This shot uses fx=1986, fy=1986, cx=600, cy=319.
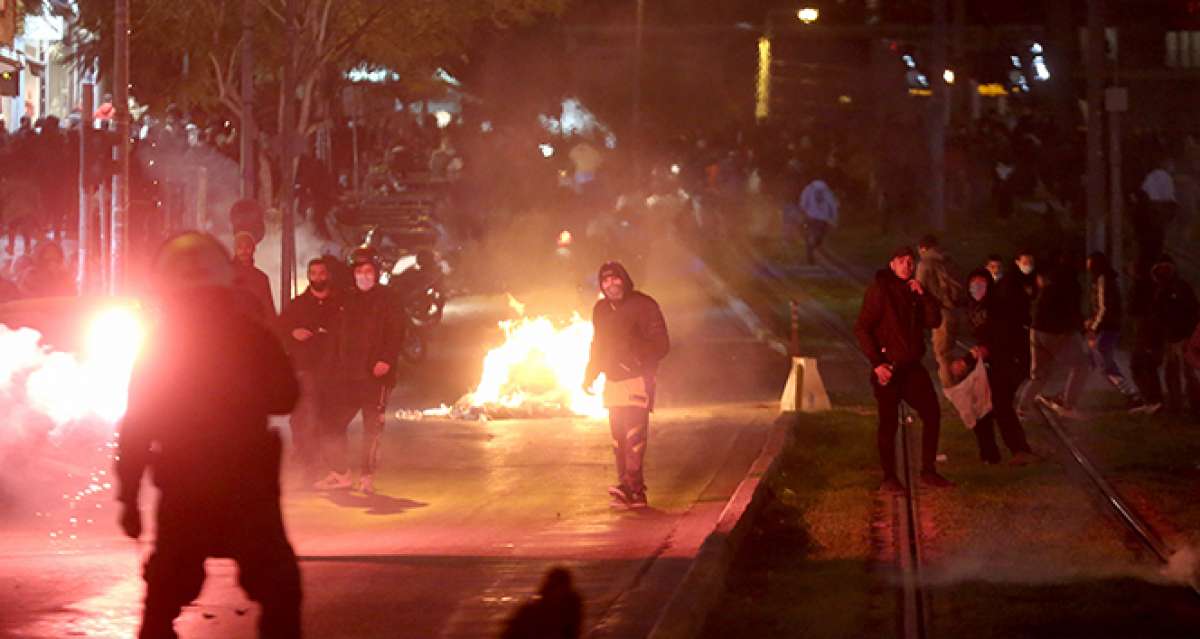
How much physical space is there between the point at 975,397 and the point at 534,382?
7.52 meters

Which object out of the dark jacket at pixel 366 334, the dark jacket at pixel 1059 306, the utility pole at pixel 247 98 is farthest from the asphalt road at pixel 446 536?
the utility pole at pixel 247 98

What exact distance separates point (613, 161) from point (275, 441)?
59.0 metres

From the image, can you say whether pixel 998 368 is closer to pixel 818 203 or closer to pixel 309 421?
pixel 309 421

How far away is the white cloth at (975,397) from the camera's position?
15305 mm

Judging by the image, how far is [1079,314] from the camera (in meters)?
19.2

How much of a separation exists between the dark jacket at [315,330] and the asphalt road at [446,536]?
3.21 ft

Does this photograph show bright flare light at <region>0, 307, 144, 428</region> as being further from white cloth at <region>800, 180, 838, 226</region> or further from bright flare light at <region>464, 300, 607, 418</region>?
white cloth at <region>800, 180, 838, 226</region>

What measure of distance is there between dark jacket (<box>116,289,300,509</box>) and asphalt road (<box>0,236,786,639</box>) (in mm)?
2369

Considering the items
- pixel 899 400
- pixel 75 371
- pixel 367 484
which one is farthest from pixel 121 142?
pixel 899 400

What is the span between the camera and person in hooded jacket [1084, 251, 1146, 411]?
2020 cm

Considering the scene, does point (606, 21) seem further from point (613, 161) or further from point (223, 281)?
point (223, 281)

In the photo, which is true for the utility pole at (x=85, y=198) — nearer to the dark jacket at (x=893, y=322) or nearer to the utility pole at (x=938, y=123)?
the dark jacket at (x=893, y=322)

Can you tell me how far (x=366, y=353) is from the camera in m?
14.2

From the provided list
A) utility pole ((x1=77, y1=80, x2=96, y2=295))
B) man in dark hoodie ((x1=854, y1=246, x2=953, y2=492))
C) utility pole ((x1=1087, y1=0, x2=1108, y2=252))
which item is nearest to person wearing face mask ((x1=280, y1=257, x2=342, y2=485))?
man in dark hoodie ((x1=854, y1=246, x2=953, y2=492))
